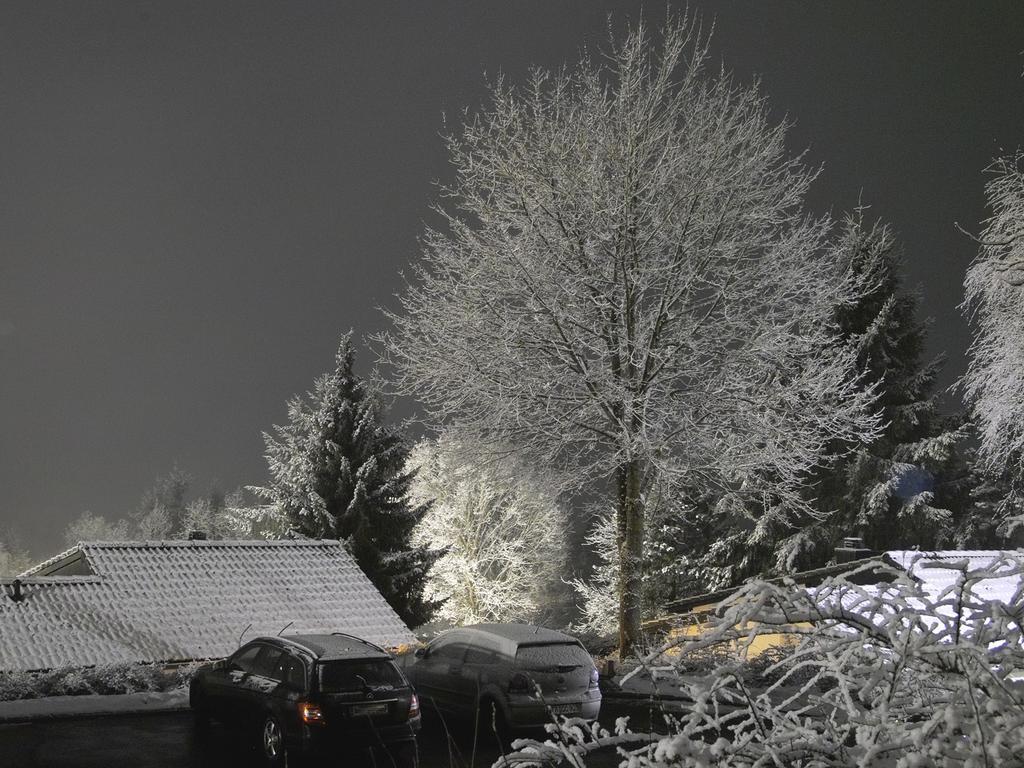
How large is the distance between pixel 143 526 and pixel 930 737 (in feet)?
344

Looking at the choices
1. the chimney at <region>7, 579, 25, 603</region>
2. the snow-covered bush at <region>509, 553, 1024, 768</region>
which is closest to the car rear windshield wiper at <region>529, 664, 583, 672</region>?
the chimney at <region>7, 579, 25, 603</region>

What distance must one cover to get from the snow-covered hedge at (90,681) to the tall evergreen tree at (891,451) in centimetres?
2262

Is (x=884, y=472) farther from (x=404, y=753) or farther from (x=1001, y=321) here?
(x=404, y=753)

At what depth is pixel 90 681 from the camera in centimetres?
1474

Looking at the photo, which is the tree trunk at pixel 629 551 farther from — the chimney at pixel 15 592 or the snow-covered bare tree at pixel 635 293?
the chimney at pixel 15 592

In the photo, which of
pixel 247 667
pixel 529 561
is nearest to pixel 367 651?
pixel 247 667

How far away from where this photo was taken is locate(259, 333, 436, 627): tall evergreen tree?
31.1 m

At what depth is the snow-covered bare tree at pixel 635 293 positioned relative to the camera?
1992cm

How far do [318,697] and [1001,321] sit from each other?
1623 centimetres

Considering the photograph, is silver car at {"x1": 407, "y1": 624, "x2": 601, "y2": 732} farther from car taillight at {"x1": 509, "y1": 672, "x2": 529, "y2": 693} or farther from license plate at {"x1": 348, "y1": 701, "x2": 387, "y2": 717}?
license plate at {"x1": 348, "y1": 701, "x2": 387, "y2": 717}

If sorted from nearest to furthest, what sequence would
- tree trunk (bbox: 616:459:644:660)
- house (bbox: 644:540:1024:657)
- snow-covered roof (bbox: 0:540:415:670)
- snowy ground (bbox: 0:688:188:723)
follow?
house (bbox: 644:540:1024:657), snowy ground (bbox: 0:688:188:723), snow-covered roof (bbox: 0:540:415:670), tree trunk (bbox: 616:459:644:660)

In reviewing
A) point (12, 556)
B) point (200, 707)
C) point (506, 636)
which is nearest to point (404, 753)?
point (506, 636)

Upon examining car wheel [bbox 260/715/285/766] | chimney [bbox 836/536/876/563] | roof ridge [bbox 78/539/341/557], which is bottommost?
car wheel [bbox 260/715/285/766]

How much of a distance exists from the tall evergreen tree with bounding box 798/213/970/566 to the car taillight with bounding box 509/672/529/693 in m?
21.5
